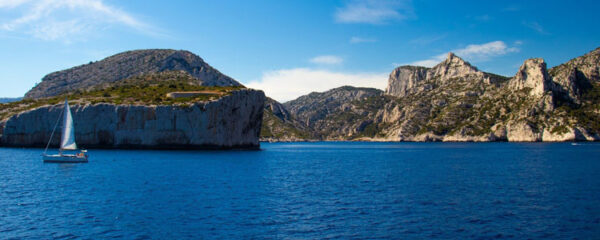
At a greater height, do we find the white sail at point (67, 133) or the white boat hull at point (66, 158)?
the white sail at point (67, 133)

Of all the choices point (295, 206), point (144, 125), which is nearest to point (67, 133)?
point (144, 125)

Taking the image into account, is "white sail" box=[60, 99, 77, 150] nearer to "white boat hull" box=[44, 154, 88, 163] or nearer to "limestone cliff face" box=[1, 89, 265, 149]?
"white boat hull" box=[44, 154, 88, 163]

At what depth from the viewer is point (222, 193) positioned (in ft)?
120

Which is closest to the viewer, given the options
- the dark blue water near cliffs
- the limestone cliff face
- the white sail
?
the dark blue water near cliffs

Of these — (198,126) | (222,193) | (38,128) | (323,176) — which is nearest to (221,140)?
(198,126)

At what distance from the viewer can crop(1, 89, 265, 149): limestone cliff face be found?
10131 cm

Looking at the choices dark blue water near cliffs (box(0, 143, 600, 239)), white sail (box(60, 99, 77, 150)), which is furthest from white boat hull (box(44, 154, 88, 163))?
dark blue water near cliffs (box(0, 143, 600, 239))

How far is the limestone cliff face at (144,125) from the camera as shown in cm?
10131

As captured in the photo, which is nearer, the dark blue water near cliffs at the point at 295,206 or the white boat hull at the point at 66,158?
the dark blue water near cliffs at the point at 295,206

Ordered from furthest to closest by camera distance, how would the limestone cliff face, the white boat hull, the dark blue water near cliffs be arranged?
the limestone cliff face, the white boat hull, the dark blue water near cliffs

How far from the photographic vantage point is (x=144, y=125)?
102 m

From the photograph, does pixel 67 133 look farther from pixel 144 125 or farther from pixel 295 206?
pixel 295 206

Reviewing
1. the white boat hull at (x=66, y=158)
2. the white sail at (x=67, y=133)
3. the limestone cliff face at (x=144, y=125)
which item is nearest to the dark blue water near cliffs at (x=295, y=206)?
the white boat hull at (x=66, y=158)

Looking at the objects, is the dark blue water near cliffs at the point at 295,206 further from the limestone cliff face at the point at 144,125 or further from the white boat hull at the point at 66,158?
the limestone cliff face at the point at 144,125
